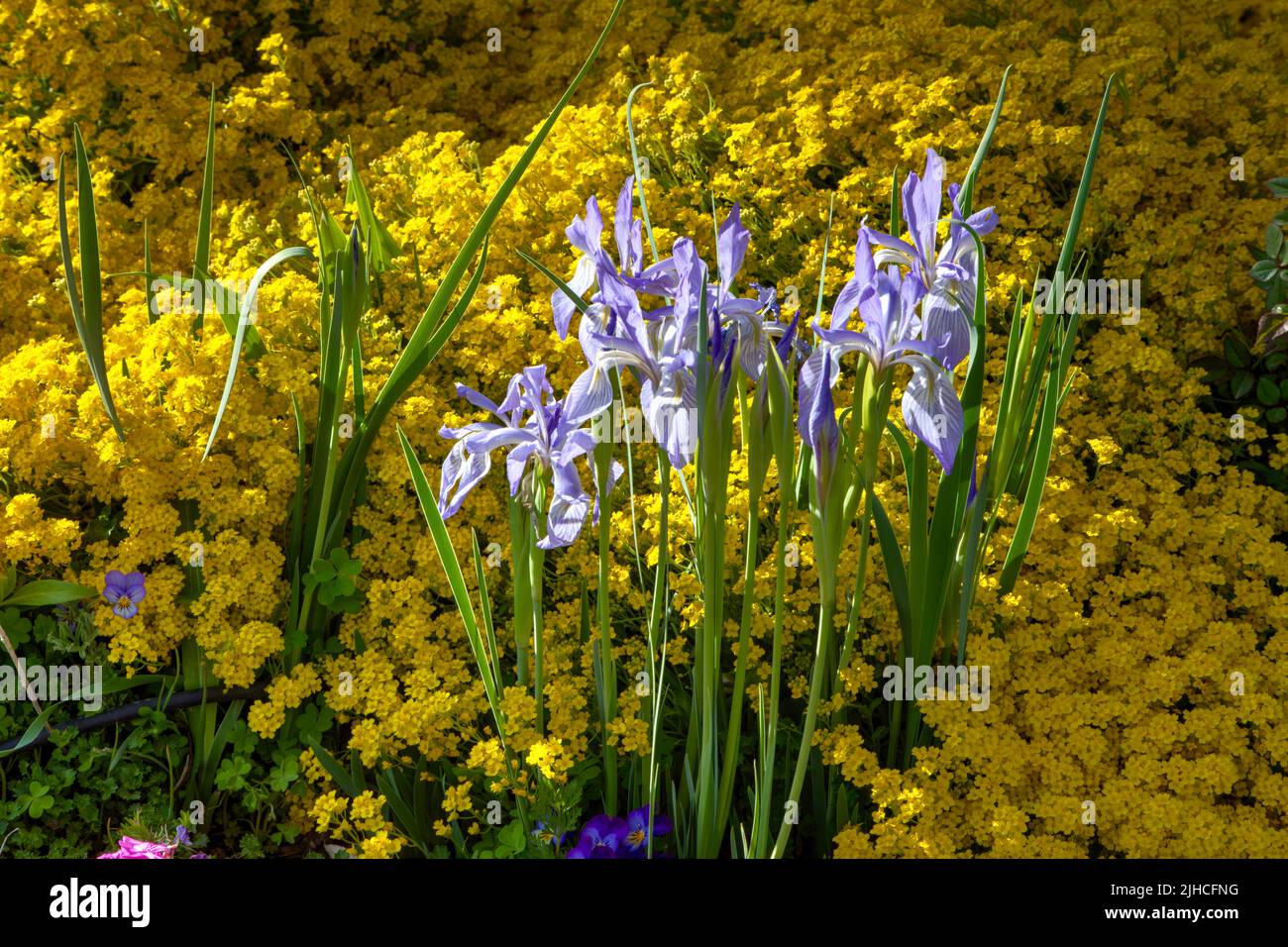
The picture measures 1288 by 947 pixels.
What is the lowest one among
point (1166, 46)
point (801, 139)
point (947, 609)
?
point (947, 609)

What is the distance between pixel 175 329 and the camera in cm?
279

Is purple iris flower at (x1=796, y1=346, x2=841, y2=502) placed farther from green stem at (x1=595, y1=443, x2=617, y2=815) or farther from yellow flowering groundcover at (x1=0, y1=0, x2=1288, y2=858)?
green stem at (x1=595, y1=443, x2=617, y2=815)

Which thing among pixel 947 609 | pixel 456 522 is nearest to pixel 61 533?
pixel 456 522

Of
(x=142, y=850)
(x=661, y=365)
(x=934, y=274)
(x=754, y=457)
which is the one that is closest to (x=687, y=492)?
(x=754, y=457)

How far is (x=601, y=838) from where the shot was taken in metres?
2.14

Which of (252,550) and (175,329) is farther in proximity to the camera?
(175,329)

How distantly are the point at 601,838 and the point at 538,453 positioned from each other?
72cm

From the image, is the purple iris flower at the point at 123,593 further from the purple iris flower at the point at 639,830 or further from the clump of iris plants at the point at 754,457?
the purple iris flower at the point at 639,830

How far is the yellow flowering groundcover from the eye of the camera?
1974mm

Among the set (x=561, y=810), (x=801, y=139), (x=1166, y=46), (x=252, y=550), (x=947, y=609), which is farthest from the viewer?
(x=1166, y=46)

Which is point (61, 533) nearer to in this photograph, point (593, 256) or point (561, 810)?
point (561, 810)

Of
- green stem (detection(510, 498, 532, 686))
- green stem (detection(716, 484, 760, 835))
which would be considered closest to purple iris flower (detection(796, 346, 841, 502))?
green stem (detection(716, 484, 760, 835))

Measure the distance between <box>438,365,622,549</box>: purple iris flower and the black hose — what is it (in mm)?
780

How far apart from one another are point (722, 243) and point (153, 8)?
3224 millimetres
